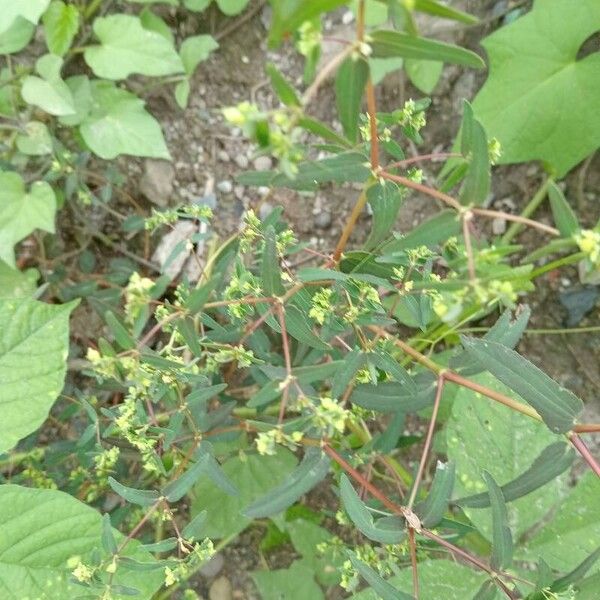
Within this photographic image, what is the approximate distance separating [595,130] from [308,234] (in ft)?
2.63

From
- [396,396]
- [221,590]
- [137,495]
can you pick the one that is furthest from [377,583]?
[221,590]

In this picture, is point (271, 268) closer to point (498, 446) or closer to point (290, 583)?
point (498, 446)

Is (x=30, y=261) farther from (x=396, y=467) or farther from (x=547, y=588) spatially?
(x=547, y=588)

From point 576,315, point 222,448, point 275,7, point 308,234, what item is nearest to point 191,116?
point 308,234

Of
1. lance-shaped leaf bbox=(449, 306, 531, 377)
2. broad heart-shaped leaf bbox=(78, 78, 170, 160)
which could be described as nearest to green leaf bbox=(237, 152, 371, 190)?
lance-shaped leaf bbox=(449, 306, 531, 377)

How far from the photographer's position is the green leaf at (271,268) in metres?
0.97

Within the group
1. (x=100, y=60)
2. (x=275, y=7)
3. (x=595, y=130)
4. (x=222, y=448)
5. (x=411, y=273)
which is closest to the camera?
(x=275, y=7)

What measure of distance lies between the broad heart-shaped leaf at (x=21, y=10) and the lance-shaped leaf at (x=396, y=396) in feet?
3.66

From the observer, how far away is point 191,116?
7.20 ft

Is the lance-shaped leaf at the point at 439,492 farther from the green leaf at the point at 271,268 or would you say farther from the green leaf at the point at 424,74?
the green leaf at the point at 424,74

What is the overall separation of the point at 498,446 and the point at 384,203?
724 millimetres

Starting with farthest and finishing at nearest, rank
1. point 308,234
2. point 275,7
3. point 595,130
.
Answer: point 308,234 → point 595,130 → point 275,7

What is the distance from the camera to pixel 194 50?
2.03 meters

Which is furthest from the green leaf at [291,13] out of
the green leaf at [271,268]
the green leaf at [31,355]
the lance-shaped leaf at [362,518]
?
the green leaf at [31,355]
